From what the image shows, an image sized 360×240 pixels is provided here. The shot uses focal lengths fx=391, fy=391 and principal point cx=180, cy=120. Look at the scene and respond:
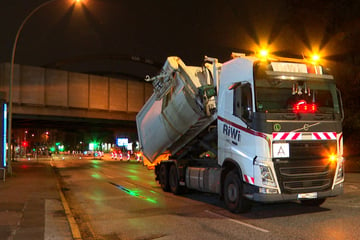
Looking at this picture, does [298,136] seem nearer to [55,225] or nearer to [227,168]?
[227,168]

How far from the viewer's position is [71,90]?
3225 centimetres

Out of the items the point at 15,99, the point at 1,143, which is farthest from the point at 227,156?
the point at 15,99

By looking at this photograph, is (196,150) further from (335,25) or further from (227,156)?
(335,25)

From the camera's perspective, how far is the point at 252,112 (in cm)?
836

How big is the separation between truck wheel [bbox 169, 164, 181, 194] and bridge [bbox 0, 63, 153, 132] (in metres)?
20.3

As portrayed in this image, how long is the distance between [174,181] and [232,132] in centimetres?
479

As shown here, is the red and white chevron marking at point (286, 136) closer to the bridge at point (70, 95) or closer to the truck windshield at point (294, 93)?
the truck windshield at point (294, 93)

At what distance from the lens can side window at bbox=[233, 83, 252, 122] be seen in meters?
8.50

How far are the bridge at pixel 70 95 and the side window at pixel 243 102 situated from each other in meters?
24.9

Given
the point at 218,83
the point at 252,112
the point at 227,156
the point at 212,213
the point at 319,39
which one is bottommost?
the point at 212,213

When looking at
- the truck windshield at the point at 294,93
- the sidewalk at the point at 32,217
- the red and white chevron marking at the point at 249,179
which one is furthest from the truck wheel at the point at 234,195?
the sidewalk at the point at 32,217

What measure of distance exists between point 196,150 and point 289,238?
245 inches

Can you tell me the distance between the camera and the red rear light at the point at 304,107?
8.48 metres

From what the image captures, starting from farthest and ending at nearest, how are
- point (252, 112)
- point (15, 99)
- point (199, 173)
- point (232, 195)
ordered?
point (15, 99), point (199, 173), point (232, 195), point (252, 112)
